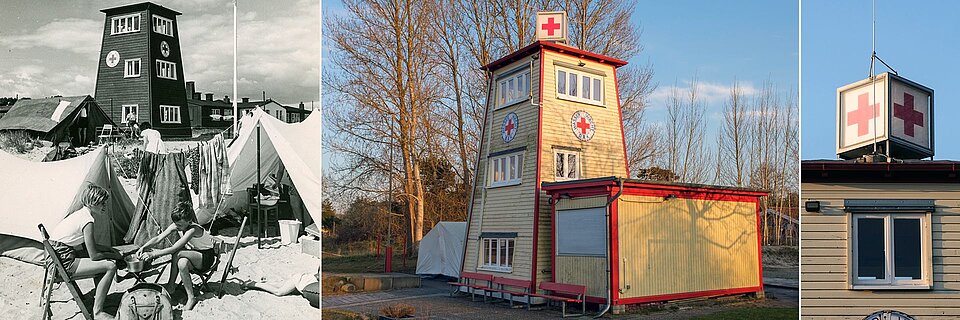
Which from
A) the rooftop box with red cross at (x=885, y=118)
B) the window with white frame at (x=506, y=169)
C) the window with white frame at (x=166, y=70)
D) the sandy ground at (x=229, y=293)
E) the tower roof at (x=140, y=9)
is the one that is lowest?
the sandy ground at (x=229, y=293)

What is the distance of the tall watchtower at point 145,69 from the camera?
9305 millimetres

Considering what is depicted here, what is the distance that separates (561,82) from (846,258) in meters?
5.75

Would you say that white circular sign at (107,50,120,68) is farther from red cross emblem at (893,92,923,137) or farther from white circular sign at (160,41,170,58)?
red cross emblem at (893,92,923,137)

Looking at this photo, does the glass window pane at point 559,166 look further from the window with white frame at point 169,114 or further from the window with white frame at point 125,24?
the window with white frame at point 125,24

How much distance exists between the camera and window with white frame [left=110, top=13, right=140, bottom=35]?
935cm

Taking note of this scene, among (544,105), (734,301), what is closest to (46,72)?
(544,105)

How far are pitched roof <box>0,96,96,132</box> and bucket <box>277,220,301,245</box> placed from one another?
271 centimetres

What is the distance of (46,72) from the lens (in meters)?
9.20

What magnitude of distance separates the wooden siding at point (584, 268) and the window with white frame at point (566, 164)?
2.03 ft

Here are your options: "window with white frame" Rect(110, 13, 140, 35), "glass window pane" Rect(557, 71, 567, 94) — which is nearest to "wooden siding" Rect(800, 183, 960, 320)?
"glass window pane" Rect(557, 71, 567, 94)

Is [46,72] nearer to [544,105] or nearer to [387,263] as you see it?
[544,105]

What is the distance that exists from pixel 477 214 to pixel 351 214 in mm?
7283

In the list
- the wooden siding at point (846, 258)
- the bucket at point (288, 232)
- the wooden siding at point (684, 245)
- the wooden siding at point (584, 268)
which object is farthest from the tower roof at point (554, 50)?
the wooden siding at point (846, 258)

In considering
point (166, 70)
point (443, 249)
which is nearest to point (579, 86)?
point (443, 249)
